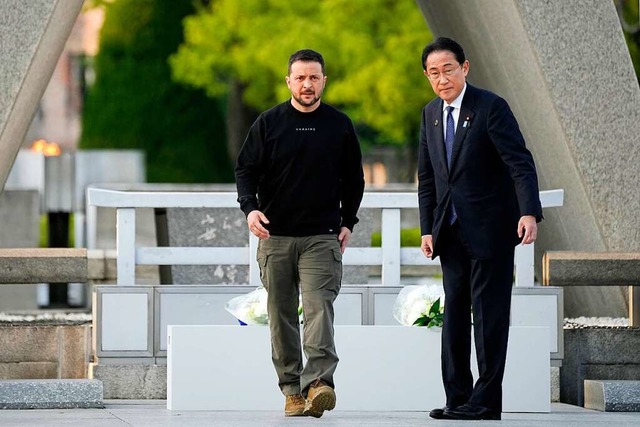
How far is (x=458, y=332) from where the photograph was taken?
808 centimetres

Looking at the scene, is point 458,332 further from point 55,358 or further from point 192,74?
point 192,74

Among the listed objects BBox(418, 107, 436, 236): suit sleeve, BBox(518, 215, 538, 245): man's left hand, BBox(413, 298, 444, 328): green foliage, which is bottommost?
BBox(413, 298, 444, 328): green foliage

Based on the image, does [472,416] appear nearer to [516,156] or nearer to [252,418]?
[252,418]

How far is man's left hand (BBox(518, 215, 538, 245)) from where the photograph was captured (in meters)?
7.70

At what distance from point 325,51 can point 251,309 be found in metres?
23.6

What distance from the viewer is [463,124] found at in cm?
802

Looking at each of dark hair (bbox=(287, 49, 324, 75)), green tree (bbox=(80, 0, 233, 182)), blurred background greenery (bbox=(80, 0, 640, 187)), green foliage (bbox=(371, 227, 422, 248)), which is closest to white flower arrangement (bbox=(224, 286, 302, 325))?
dark hair (bbox=(287, 49, 324, 75))

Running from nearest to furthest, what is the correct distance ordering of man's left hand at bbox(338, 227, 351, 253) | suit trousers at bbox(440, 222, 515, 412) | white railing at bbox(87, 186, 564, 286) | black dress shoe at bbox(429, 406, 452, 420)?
suit trousers at bbox(440, 222, 515, 412)
black dress shoe at bbox(429, 406, 452, 420)
man's left hand at bbox(338, 227, 351, 253)
white railing at bbox(87, 186, 564, 286)

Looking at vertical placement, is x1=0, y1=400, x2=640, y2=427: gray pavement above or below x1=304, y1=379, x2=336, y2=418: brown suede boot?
below

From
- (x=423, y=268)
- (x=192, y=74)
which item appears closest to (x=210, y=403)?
(x=423, y=268)

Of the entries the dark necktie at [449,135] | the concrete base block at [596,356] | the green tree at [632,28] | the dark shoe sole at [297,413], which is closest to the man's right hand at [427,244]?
the dark necktie at [449,135]

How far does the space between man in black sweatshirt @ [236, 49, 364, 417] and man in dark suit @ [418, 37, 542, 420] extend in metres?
0.50

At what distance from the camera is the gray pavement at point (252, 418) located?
25.7 feet

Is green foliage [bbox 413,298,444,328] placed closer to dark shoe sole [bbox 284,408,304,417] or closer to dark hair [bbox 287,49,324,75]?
dark shoe sole [bbox 284,408,304,417]
